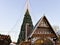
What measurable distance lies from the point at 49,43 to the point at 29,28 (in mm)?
11033

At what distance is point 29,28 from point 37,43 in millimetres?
10852

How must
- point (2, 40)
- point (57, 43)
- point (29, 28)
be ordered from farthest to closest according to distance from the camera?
point (29, 28) → point (2, 40) → point (57, 43)

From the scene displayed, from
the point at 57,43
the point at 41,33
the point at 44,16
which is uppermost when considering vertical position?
the point at 44,16

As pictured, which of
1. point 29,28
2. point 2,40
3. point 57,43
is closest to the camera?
point 57,43

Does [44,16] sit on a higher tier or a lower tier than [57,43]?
higher

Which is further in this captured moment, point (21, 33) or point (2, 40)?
point (21, 33)

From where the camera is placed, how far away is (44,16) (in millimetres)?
24234

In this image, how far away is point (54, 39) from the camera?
24797 mm

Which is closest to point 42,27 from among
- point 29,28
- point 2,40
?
point 2,40

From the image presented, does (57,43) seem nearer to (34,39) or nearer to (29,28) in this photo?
(34,39)

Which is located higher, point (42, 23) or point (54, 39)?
point (42, 23)

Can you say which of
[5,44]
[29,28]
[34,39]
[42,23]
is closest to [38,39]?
[34,39]

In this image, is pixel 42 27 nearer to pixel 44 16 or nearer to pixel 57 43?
pixel 44 16

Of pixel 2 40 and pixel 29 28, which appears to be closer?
pixel 2 40
